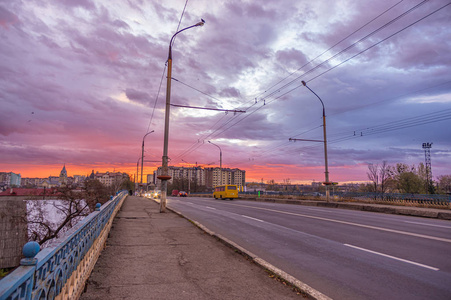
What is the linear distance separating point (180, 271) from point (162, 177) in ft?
32.6

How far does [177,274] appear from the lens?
490 centimetres

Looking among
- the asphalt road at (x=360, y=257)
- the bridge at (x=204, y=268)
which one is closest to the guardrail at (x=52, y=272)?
the bridge at (x=204, y=268)

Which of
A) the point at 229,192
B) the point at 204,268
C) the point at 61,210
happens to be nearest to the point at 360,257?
the point at 204,268

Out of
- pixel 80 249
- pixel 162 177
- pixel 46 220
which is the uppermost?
pixel 162 177

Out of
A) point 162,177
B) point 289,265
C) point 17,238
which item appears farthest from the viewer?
point 17,238

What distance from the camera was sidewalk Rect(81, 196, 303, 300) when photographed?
4.05m

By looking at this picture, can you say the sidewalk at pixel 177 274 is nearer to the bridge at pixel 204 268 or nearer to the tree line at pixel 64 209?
the bridge at pixel 204 268

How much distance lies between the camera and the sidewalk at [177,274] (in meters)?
4.05

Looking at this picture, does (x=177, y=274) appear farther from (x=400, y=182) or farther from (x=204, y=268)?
(x=400, y=182)

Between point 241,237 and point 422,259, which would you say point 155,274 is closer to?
point 241,237

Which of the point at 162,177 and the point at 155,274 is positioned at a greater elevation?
the point at 162,177

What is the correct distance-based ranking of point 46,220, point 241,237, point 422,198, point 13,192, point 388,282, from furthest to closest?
1. point 13,192
2. point 46,220
3. point 422,198
4. point 241,237
5. point 388,282

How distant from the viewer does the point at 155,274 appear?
15.9 feet

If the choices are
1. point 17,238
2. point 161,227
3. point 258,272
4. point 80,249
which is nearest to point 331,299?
point 258,272
